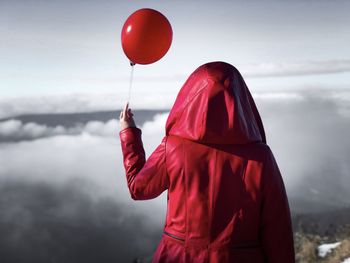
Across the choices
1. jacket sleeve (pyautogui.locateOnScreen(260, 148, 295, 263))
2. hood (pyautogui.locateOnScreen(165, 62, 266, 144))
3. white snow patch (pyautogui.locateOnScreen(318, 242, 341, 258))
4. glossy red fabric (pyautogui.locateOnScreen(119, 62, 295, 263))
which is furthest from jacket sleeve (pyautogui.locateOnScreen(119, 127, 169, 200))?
white snow patch (pyautogui.locateOnScreen(318, 242, 341, 258))

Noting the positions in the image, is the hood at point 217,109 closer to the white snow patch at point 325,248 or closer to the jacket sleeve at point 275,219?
the jacket sleeve at point 275,219

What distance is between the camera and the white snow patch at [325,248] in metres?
8.12

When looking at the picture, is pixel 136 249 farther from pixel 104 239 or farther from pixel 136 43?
pixel 136 43

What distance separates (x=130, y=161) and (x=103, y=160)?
193 metres

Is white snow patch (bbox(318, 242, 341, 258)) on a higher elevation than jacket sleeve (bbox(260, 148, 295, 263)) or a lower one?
lower

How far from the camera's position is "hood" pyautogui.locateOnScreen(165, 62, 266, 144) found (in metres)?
2.14

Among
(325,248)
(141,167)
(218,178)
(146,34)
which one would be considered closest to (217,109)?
(218,178)

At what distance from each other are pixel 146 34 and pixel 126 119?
80cm

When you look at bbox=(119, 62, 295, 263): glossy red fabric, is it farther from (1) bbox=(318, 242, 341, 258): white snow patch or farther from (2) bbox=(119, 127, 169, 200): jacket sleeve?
(1) bbox=(318, 242, 341, 258): white snow patch

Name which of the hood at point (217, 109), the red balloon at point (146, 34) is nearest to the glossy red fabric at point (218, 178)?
the hood at point (217, 109)

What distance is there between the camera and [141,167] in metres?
2.40

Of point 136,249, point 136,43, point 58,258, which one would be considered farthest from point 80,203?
point 136,43

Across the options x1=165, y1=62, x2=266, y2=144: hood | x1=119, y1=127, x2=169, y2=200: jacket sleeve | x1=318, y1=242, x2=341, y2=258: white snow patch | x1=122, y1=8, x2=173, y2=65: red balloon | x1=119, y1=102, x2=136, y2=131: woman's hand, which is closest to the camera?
x1=165, y1=62, x2=266, y2=144: hood

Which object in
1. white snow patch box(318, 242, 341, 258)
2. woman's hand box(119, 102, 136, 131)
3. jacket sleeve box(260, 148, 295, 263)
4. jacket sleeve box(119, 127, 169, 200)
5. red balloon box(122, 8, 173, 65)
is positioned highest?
red balloon box(122, 8, 173, 65)
